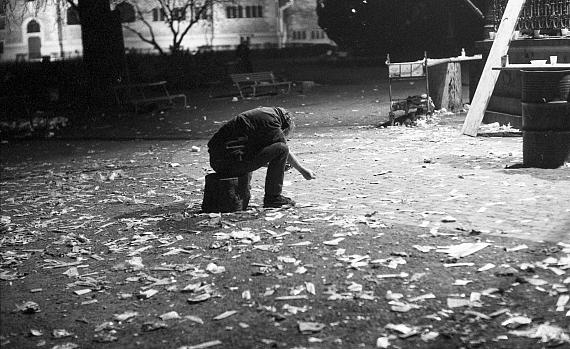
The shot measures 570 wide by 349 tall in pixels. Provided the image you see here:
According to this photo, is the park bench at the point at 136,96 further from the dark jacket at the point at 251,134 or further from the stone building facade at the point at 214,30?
the stone building facade at the point at 214,30

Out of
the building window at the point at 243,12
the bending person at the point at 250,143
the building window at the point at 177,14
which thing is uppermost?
the building window at the point at 243,12

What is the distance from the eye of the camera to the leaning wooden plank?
14742 millimetres

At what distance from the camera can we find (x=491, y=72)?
1509 cm

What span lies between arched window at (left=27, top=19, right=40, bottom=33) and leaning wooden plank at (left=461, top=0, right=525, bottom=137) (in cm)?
7888

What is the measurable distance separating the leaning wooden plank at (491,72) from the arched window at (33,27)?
78882 mm

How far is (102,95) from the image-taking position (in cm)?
2645

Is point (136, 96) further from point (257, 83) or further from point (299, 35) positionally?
point (299, 35)

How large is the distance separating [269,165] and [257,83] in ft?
62.6

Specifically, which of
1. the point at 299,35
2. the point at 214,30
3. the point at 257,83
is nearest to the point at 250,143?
the point at 257,83

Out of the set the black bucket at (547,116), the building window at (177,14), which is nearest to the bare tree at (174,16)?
the building window at (177,14)

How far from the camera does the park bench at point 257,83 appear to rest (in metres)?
27.3

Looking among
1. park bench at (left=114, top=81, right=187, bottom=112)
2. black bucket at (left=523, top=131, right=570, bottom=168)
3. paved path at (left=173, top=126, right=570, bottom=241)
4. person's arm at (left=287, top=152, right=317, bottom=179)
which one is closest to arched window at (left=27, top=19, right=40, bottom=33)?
park bench at (left=114, top=81, right=187, bottom=112)

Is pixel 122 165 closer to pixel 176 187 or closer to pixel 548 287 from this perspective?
pixel 176 187

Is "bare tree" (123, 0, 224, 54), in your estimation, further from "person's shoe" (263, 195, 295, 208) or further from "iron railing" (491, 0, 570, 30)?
"person's shoe" (263, 195, 295, 208)
